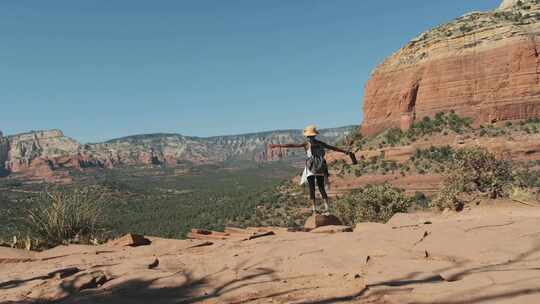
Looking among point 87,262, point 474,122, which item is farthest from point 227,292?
point 474,122

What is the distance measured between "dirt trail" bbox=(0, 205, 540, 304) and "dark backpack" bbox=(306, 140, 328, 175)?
2556mm

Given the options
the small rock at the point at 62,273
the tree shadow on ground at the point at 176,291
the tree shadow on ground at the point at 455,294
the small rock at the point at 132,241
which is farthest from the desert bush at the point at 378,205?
the small rock at the point at 62,273

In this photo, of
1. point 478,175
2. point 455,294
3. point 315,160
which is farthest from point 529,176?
point 455,294

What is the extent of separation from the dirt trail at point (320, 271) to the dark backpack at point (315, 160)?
8.39 ft

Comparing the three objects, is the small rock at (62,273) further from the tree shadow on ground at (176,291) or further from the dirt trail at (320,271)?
the tree shadow on ground at (176,291)

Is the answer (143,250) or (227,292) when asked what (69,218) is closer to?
(143,250)

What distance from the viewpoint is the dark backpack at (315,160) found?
9773 mm

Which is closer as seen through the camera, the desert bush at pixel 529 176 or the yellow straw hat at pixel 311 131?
the yellow straw hat at pixel 311 131

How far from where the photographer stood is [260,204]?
2213 inches

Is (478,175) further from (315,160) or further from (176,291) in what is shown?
(176,291)

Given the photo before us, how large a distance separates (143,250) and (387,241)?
172 inches

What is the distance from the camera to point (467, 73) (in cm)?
5156

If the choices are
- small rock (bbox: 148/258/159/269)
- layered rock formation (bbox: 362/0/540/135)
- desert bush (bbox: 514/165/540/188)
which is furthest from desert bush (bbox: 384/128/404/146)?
small rock (bbox: 148/258/159/269)

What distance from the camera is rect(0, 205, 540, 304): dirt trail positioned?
3777mm
